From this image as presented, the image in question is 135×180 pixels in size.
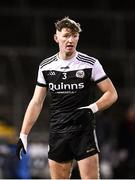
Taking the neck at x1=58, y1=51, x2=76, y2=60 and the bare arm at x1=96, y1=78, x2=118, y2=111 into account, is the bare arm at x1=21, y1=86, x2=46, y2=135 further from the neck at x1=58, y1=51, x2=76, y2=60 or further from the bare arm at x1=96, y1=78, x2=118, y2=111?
the bare arm at x1=96, y1=78, x2=118, y2=111

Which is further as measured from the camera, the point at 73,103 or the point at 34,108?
the point at 34,108

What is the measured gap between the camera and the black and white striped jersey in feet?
22.6

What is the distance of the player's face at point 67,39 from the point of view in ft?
22.4

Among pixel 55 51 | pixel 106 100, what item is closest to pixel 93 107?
pixel 106 100

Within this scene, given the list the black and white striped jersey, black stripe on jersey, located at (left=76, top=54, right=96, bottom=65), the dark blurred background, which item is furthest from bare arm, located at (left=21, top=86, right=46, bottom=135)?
the dark blurred background

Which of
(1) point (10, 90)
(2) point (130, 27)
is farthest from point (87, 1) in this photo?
(1) point (10, 90)

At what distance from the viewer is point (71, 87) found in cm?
689

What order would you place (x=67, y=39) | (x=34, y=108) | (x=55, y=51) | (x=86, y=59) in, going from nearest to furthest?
(x=67, y=39)
(x=86, y=59)
(x=34, y=108)
(x=55, y=51)

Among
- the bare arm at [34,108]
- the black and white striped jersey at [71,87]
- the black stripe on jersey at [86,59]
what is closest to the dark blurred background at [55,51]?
the bare arm at [34,108]

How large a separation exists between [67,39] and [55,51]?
6.09 meters

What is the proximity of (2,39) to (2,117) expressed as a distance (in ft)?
5.75

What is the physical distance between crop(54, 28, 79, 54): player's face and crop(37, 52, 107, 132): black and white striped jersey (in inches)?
4.7

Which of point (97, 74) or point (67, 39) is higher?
point (67, 39)

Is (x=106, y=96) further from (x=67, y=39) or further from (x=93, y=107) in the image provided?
(x=67, y=39)
